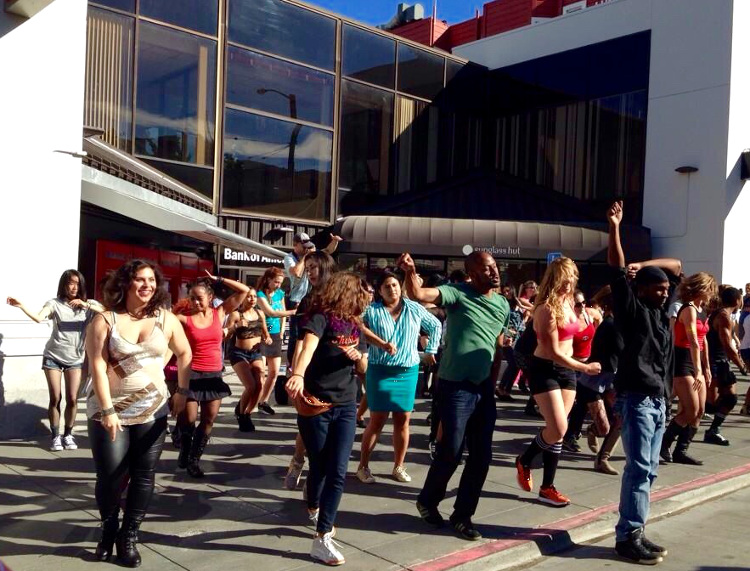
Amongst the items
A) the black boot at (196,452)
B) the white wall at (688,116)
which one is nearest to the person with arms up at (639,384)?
the black boot at (196,452)

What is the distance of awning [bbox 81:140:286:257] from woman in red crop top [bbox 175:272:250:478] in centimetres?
342

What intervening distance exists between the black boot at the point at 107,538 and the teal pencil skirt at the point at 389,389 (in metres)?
2.21

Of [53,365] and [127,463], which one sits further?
[53,365]

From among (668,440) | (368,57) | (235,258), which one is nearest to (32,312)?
(668,440)

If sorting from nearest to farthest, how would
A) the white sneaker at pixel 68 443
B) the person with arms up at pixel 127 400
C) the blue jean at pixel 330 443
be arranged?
the person with arms up at pixel 127 400 < the blue jean at pixel 330 443 < the white sneaker at pixel 68 443

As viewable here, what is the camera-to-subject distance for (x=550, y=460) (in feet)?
18.4

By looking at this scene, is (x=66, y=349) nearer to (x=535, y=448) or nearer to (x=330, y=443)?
(x=330, y=443)

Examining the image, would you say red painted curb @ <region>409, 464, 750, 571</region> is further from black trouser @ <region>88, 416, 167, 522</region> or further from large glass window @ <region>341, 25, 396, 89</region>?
large glass window @ <region>341, 25, 396, 89</region>

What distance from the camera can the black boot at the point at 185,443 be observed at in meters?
6.10

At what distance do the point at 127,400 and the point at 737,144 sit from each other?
18.3 meters

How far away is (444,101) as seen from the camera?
21.0 m

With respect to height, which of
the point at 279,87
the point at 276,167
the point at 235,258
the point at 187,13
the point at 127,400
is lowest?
the point at 127,400

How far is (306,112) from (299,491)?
13465 mm

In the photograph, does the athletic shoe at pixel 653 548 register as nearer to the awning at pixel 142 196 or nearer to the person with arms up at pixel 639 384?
the person with arms up at pixel 639 384
